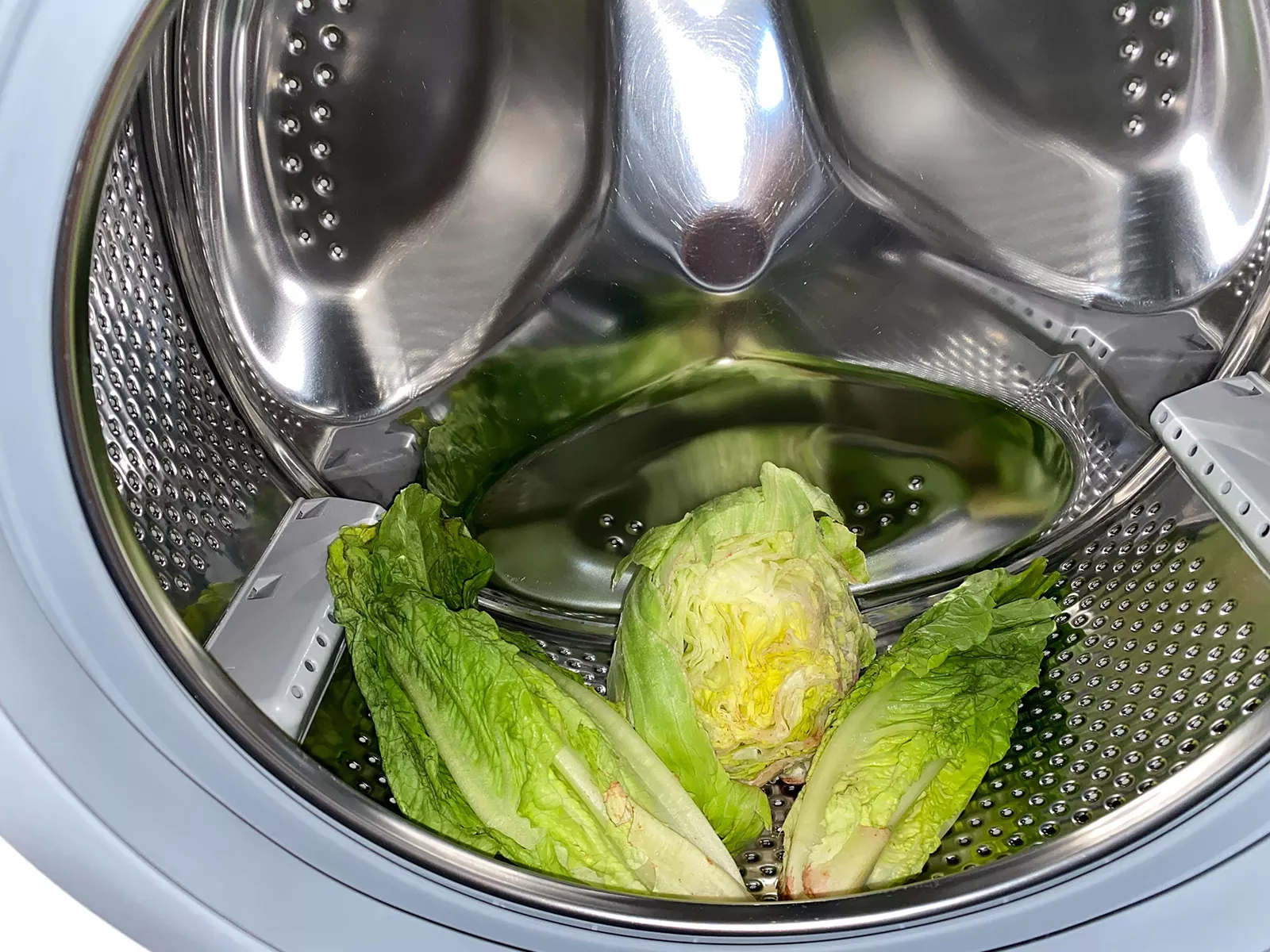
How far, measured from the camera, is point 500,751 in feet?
2.31

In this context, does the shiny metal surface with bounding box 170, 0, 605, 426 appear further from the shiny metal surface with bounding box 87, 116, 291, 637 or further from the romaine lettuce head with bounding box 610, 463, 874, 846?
the romaine lettuce head with bounding box 610, 463, 874, 846

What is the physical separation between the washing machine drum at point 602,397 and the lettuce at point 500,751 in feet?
0.05

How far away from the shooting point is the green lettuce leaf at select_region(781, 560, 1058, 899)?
724mm

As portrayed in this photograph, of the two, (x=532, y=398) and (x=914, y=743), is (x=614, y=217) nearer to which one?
(x=532, y=398)

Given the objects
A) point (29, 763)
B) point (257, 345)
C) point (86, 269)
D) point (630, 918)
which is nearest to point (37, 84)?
point (86, 269)

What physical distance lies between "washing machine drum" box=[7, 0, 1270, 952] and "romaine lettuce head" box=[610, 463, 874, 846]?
0.15 ft

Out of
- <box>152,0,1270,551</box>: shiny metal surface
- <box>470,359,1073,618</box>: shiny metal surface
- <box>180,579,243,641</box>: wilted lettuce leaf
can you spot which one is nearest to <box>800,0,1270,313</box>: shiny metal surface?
<box>152,0,1270,551</box>: shiny metal surface

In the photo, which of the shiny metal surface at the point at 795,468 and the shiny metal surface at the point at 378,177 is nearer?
the shiny metal surface at the point at 378,177

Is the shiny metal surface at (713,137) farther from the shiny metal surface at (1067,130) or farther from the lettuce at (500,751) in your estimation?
the lettuce at (500,751)

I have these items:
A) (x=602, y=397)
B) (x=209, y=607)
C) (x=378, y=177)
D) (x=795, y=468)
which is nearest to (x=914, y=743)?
(x=795, y=468)

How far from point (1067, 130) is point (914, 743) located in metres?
0.55

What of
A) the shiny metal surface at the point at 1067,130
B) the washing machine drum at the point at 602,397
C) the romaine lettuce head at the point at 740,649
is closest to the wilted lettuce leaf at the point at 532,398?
the washing machine drum at the point at 602,397

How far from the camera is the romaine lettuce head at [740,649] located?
79 centimetres

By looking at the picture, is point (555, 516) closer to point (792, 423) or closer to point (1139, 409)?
point (792, 423)
